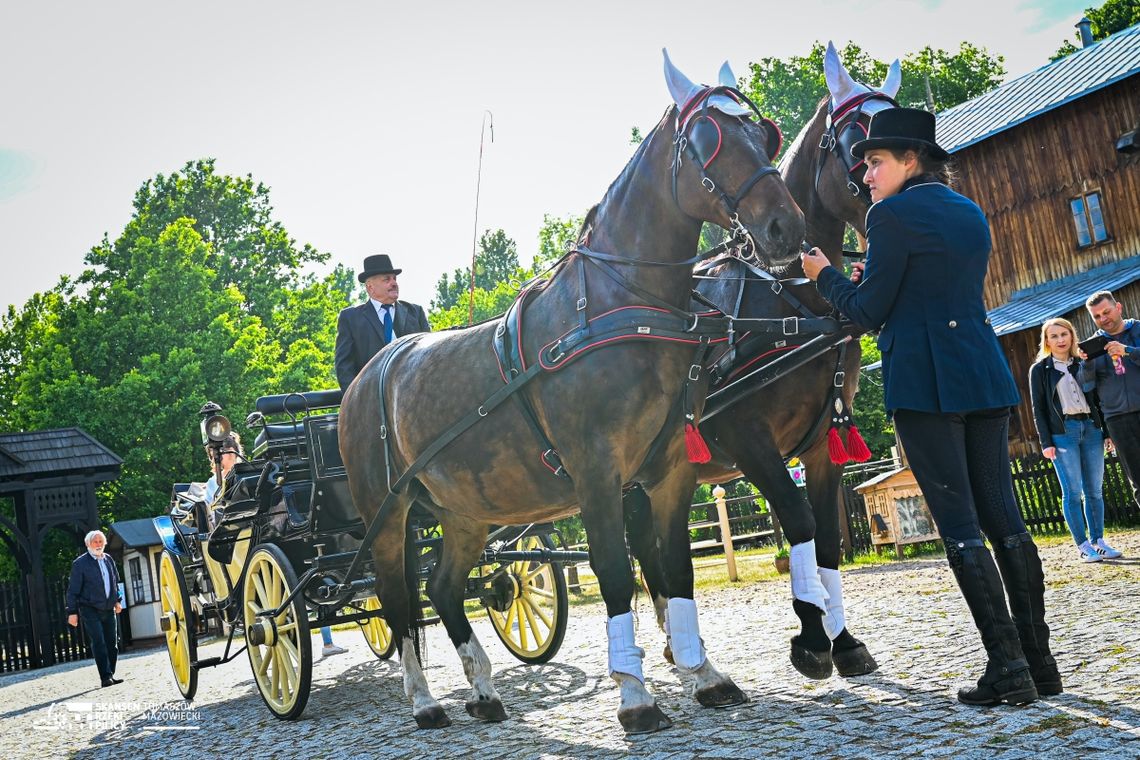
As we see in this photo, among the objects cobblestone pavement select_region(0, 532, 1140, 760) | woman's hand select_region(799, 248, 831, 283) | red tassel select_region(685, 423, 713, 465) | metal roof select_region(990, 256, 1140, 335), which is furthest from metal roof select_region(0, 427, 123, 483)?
woman's hand select_region(799, 248, 831, 283)

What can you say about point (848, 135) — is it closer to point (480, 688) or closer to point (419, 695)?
point (480, 688)

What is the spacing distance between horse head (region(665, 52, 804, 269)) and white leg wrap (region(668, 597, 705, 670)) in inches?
70.9

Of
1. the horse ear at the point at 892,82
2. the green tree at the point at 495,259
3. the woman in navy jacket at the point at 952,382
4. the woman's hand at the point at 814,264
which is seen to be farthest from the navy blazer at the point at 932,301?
the green tree at the point at 495,259

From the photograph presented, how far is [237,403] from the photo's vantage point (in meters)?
33.6

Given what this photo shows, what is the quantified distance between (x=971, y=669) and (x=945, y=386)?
170 cm

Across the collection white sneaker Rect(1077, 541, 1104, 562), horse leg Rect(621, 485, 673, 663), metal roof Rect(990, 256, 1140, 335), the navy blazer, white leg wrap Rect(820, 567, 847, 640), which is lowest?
white sneaker Rect(1077, 541, 1104, 562)

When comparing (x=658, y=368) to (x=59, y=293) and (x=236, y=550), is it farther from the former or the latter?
(x=59, y=293)

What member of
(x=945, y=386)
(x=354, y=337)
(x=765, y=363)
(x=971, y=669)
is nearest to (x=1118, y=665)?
(x=971, y=669)

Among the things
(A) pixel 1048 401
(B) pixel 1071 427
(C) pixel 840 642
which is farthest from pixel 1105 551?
(C) pixel 840 642

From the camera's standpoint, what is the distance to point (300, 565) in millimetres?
8227

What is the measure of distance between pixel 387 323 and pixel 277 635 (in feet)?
8.47

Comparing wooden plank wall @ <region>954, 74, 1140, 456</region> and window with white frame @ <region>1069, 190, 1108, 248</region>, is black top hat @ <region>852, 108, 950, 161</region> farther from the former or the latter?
window with white frame @ <region>1069, 190, 1108, 248</region>

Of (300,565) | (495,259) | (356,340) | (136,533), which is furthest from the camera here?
(495,259)

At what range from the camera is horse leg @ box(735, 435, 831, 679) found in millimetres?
5391
